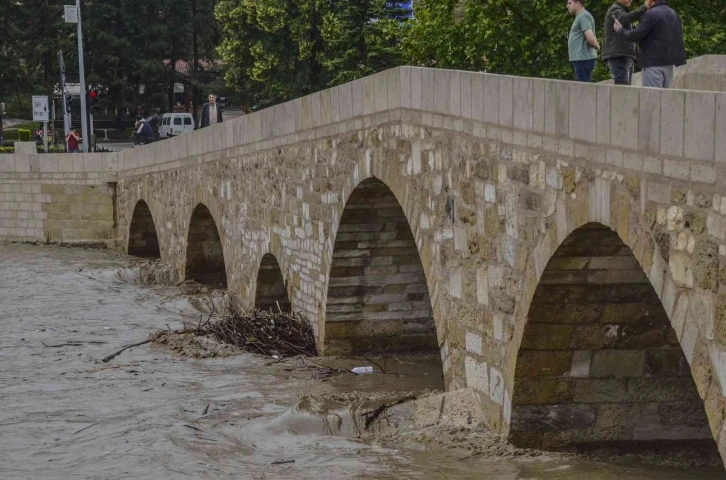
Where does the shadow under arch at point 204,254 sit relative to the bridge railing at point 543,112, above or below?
below

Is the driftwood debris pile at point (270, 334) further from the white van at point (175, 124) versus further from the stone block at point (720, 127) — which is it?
the white van at point (175, 124)

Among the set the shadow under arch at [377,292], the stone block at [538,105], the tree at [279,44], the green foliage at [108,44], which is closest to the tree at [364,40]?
the tree at [279,44]

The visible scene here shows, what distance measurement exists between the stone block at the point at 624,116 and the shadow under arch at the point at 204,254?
46.6 ft

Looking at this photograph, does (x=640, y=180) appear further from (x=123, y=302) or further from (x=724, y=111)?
(x=123, y=302)

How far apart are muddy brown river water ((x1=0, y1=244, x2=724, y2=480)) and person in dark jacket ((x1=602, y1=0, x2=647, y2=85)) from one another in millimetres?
2903

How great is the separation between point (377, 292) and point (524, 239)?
5121 mm

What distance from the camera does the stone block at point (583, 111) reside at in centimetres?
708

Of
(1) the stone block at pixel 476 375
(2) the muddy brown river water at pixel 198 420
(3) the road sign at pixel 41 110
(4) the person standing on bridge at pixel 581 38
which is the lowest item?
(2) the muddy brown river water at pixel 198 420

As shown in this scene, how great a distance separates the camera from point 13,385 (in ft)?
40.2

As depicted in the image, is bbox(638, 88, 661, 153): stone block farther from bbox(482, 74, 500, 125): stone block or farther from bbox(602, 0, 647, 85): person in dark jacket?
bbox(602, 0, 647, 85): person in dark jacket

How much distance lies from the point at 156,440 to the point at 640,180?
4.80m

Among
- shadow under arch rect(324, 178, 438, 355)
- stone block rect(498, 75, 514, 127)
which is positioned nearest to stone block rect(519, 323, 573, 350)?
stone block rect(498, 75, 514, 127)

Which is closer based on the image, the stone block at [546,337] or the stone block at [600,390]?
the stone block at [546,337]

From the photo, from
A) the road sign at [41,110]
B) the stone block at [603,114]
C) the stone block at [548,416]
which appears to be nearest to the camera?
the stone block at [603,114]
